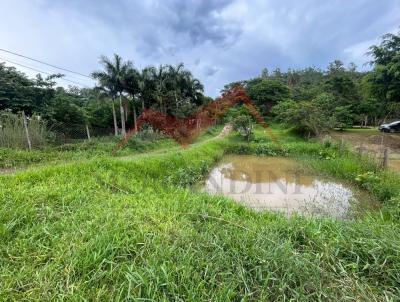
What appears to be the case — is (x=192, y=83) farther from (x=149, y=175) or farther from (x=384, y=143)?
(x=149, y=175)

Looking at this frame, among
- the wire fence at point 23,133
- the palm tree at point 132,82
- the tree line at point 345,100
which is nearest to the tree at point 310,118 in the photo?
the tree line at point 345,100

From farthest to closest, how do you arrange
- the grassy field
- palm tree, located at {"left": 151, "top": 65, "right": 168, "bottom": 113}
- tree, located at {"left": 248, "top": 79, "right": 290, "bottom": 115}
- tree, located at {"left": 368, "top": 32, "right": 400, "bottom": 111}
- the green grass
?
tree, located at {"left": 248, "top": 79, "right": 290, "bottom": 115} < palm tree, located at {"left": 151, "top": 65, "right": 168, "bottom": 113} < tree, located at {"left": 368, "top": 32, "right": 400, "bottom": 111} < the green grass < the grassy field

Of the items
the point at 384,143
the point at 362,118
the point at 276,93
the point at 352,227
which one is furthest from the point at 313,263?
the point at 276,93

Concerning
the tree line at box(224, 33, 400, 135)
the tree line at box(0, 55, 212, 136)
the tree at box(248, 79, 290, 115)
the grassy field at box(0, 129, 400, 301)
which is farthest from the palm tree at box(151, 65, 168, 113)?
the grassy field at box(0, 129, 400, 301)

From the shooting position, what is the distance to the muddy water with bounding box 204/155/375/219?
16.8 ft

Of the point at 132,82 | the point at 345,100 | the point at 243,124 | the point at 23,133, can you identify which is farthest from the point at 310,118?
→ the point at 23,133

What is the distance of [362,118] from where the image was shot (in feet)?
78.4

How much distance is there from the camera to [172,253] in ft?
7.62

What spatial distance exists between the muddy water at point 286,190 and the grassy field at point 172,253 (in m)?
1.38

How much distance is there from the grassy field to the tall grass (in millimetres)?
6097

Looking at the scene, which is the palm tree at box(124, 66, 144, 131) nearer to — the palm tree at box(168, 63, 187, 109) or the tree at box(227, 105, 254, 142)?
the palm tree at box(168, 63, 187, 109)

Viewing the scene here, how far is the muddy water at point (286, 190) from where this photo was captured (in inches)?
202

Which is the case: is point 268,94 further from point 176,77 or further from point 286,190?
point 286,190

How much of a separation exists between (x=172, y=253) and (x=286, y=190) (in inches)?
196
